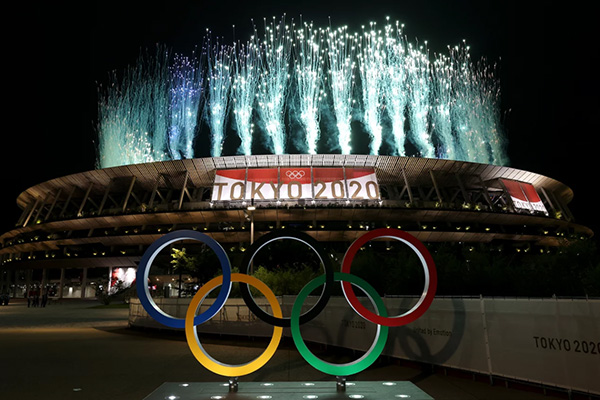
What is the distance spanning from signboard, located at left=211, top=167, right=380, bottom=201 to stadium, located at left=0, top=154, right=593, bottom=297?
0.12 meters

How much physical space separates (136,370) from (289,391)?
5185 mm

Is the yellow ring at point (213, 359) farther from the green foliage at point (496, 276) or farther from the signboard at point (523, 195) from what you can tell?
the signboard at point (523, 195)

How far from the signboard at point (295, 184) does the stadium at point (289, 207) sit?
0.41ft

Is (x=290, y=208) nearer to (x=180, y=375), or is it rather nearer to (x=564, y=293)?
(x=564, y=293)

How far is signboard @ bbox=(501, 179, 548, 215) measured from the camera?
55.5m

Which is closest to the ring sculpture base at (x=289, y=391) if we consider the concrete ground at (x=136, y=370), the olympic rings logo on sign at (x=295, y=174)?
the concrete ground at (x=136, y=370)

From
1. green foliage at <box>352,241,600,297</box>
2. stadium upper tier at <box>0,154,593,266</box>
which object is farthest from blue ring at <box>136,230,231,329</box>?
stadium upper tier at <box>0,154,593,266</box>

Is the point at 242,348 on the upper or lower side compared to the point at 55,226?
lower

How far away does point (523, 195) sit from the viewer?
2248 inches

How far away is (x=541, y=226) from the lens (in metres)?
56.5

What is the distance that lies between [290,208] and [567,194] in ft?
167

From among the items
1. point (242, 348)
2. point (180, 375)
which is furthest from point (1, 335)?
point (180, 375)

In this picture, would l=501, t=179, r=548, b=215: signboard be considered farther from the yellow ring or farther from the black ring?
the yellow ring

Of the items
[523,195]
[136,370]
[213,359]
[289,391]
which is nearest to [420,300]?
[289,391]
